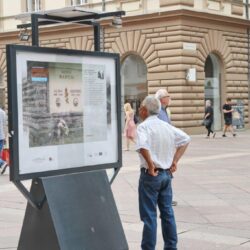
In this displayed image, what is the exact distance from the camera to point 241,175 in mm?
13719

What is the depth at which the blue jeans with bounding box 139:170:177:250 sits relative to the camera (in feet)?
20.9

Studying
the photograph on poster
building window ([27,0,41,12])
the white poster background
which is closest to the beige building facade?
building window ([27,0,41,12])

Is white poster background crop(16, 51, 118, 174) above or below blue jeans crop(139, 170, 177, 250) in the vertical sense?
above

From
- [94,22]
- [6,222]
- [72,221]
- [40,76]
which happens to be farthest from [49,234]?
[6,222]

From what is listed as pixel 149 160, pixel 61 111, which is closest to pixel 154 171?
pixel 149 160

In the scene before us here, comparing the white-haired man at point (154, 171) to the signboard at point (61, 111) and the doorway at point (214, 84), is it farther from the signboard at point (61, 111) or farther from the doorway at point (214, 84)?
the doorway at point (214, 84)

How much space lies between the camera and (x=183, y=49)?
95.8 feet

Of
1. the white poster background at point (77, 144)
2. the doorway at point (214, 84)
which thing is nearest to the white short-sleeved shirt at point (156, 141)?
the white poster background at point (77, 144)

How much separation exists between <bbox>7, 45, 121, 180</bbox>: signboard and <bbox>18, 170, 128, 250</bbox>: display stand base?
14 cm

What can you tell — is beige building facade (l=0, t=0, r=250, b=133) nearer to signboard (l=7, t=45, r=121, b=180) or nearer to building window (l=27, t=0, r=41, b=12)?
building window (l=27, t=0, r=41, b=12)

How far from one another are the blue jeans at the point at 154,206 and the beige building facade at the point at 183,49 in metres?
21.5

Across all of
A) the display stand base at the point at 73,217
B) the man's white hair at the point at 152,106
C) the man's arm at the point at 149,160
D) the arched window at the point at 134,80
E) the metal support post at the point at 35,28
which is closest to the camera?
the display stand base at the point at 73,217

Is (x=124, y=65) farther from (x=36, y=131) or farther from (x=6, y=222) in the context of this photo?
(x=36, y=131)

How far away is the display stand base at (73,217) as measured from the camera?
5863mm
